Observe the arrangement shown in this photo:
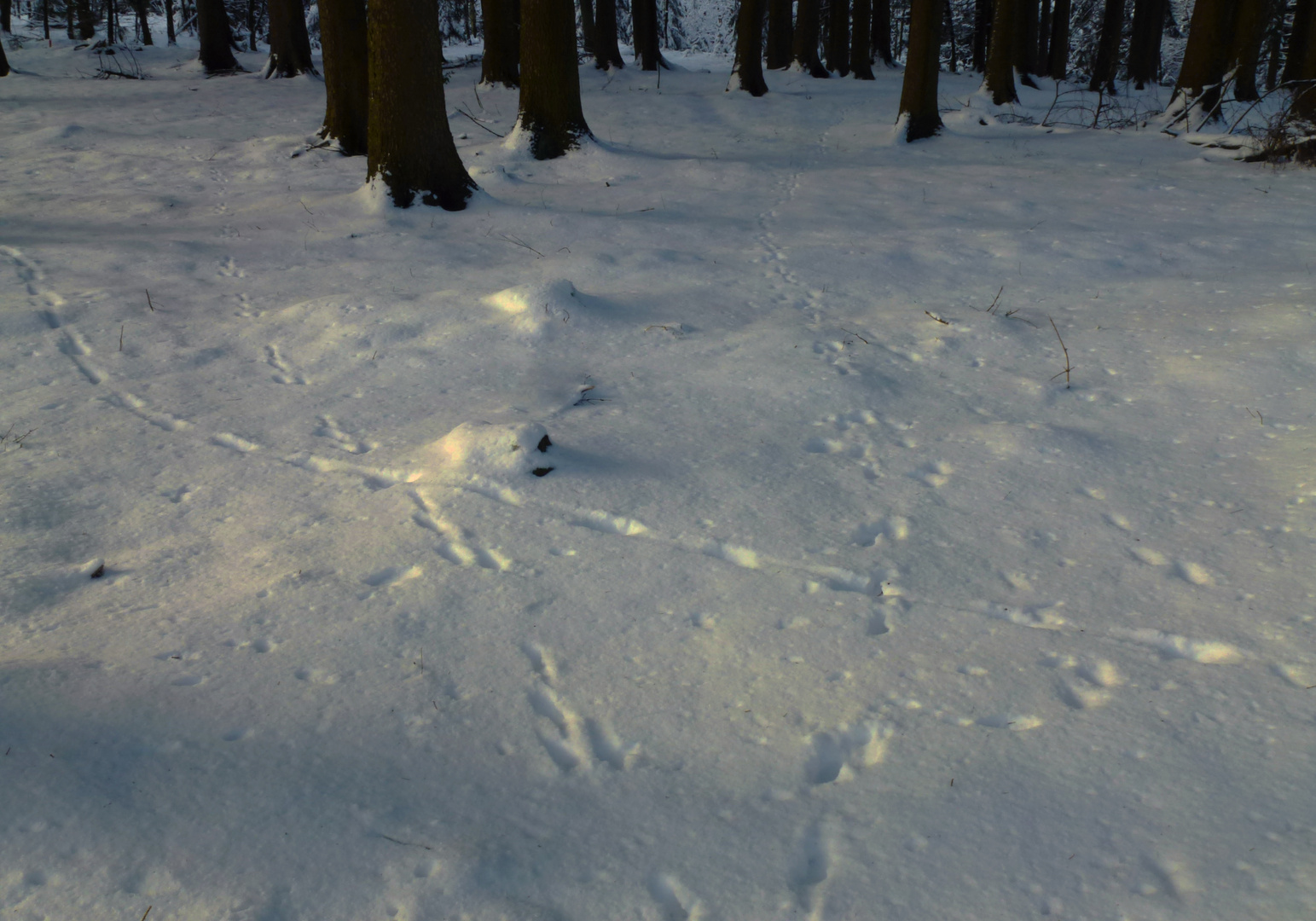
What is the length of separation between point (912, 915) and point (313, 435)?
3.77 m

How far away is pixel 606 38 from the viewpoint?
19.9 meters

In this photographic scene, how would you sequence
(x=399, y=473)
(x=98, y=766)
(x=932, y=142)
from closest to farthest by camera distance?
(x=98, y=766), (x=399, y=473), (x=932, y=142)

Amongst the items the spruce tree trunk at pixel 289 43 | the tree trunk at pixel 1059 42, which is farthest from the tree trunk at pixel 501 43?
the tree trunk at pixel 1059 42

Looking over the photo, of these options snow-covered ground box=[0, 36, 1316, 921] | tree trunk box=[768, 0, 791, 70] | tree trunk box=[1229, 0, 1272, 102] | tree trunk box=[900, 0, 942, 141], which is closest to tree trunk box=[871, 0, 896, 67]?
tree trunk box=[768, 0, 791, 70]

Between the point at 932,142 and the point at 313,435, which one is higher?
the point at 932,142

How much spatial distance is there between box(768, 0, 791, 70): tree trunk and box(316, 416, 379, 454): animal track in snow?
19043 millimetres

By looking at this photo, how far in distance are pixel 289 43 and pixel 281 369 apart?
14.7m

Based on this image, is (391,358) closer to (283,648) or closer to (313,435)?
(313,435)

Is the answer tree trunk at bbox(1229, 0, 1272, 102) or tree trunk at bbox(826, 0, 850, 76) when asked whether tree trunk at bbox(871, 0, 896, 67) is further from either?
tree trunk at bbox(1229, 0, 1272, 102)

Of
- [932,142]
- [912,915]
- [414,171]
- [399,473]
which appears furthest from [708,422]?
[932,142]

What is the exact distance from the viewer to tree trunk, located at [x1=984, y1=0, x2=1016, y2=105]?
14266mm

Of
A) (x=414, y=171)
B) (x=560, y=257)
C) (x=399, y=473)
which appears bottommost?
(x=399, y=473)

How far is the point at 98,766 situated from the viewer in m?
2.43

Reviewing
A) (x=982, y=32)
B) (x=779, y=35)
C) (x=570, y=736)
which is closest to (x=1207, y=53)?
(x=779, y=35)
